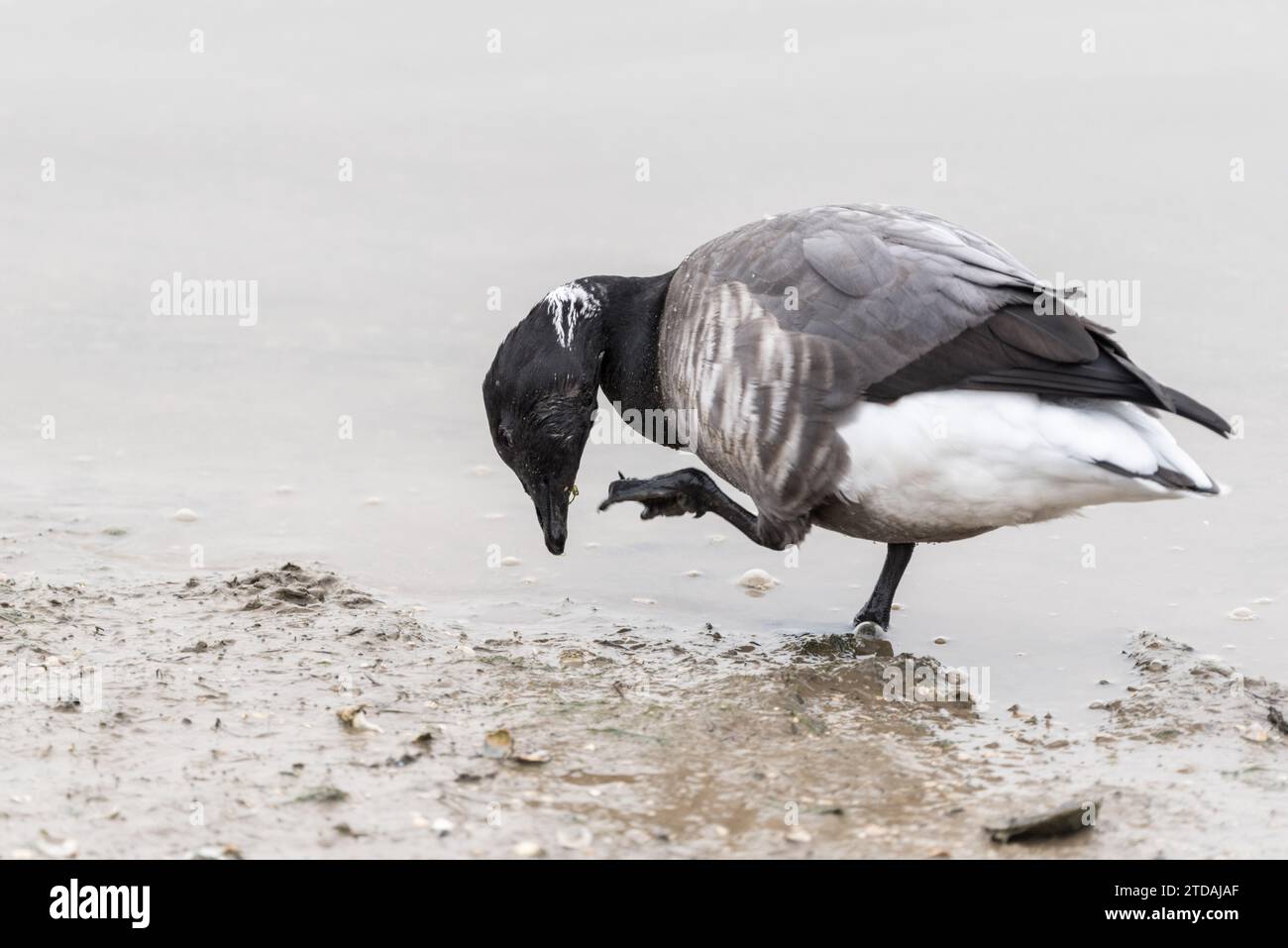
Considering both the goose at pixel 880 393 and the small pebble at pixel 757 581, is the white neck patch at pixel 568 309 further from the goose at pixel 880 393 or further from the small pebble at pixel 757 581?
the small pebble at pixel 757 581

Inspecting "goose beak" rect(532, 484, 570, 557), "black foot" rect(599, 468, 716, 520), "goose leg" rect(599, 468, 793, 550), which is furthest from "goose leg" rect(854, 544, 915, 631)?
"goose beak" rect(532, 484, 570, 557)

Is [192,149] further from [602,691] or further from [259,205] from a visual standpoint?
[602,691]

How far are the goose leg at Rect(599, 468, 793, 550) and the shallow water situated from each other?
474mm

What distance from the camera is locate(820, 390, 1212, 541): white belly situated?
5.74 metres

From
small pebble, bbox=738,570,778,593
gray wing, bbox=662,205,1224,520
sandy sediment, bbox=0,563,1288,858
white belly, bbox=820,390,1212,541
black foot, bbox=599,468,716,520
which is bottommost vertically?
sandy sediment, bbox=0,563,1288,858

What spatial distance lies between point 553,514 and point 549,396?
59 centimetres

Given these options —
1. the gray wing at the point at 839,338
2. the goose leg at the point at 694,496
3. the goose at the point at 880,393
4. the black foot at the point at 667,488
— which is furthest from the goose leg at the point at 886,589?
the black foot at the point at 667,488

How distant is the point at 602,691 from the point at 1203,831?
2.31 m

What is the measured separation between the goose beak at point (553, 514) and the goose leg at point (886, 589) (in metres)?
1.49

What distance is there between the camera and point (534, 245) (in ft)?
36.8

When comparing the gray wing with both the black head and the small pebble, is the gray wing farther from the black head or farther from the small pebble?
the small pebble

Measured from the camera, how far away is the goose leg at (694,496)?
6930mm

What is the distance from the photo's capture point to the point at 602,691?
5980mm

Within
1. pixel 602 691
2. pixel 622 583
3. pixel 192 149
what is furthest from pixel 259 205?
pixel 602 691
